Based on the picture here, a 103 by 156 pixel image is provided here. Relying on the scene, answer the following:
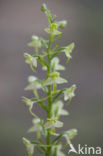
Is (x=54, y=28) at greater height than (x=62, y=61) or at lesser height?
lesser

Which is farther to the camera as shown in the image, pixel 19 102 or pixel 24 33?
pixel 24 33

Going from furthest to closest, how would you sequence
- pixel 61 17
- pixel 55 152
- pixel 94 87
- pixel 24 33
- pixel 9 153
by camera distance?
pixel 61 17 → pixel 24 33 → pixel 94 87 → pixel 9 153 → pixel 55 152

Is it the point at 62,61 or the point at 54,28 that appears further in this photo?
the point at 62,61

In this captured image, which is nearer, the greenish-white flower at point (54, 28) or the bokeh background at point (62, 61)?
the greenish-white flower at point (54, 28)

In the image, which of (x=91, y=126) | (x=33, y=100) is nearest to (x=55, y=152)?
(x=33, y=100)

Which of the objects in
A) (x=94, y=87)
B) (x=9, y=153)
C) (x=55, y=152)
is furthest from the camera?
(x=94, y=87)

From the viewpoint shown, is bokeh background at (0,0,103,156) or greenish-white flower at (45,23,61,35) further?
bokeh background at (0,0,103,156)

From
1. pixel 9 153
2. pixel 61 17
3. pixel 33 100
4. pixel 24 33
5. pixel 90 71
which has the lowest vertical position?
pixel 9 153

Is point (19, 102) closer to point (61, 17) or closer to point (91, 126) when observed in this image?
point (91, 126)
